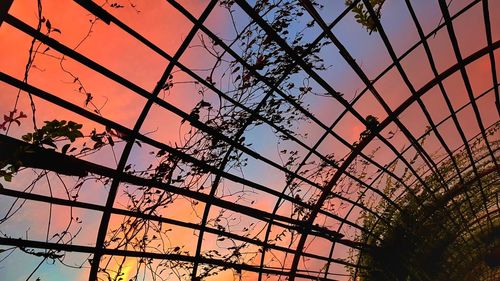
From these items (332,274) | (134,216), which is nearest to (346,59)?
(134,216)

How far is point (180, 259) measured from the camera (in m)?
4.69

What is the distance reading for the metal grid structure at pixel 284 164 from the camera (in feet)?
11.7

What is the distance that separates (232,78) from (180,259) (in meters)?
2.13

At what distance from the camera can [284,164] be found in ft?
19.9

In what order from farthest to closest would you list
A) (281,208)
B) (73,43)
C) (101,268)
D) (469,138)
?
(469,138), (281,208), (101,268), (73,43)

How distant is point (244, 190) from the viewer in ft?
17.5

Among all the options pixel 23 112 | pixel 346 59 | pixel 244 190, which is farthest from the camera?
pixel 244 190

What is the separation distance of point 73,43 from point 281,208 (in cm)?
410

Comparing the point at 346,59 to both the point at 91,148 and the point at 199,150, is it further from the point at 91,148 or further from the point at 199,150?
the point at 91,148

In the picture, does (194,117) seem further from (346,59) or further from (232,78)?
(346,59)

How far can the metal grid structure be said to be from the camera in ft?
11.7

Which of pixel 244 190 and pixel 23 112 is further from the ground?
pixel 244 190

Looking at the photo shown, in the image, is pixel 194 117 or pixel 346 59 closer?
pixel 194 117

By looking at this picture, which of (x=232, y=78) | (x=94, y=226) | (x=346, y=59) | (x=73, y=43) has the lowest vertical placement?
(x=94, y=226)
